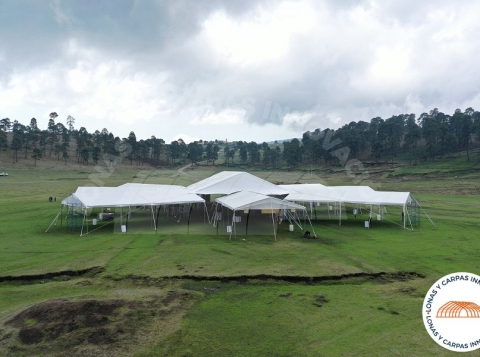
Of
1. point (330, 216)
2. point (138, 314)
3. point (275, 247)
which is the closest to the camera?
point (138, 314)

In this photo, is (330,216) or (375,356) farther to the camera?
(330,216)

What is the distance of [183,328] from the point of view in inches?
282

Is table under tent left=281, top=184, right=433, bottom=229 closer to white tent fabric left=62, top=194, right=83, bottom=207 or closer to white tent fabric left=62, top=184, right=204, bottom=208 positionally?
white tent fabric left=62, top=184, right=204, bottom=208

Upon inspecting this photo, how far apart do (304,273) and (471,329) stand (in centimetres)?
529

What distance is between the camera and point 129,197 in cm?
2027

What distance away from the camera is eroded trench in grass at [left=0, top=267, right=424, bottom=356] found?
6324 millimetres

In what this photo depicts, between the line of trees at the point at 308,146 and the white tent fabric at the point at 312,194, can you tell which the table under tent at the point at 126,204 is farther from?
the line of trees at the point at 308,146

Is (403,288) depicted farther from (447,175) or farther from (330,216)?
(447,175)

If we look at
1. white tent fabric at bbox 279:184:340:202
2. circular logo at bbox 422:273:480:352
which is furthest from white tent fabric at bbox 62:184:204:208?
circular logo at bbox 422:273:480:352

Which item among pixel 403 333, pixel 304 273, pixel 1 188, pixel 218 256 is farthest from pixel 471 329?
pixel 1 188

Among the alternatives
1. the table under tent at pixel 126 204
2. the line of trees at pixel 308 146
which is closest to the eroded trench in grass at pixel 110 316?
the table under tent at pixel 126 204

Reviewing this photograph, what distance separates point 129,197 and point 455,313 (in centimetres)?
1759

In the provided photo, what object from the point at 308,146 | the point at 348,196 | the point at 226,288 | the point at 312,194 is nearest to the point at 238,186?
the point at 312,194

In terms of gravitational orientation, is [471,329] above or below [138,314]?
above
